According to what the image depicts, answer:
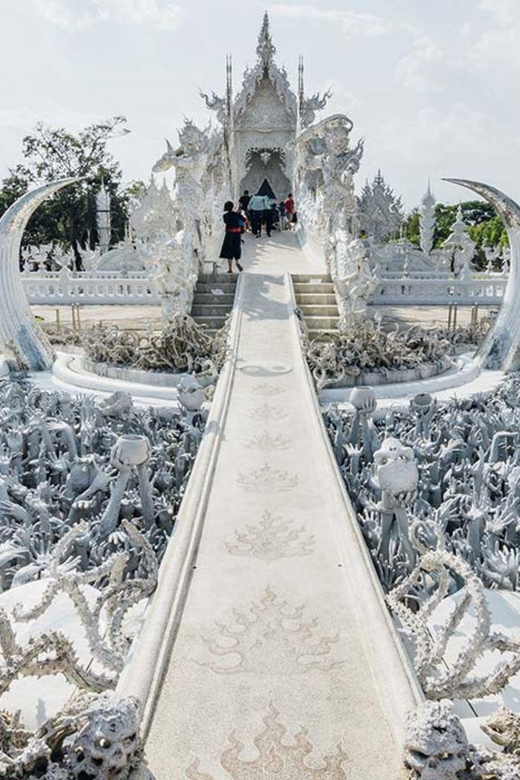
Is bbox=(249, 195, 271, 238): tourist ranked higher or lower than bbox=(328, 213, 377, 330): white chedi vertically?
Result: higher

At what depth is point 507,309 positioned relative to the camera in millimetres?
7520

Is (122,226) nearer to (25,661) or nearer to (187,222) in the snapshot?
(187,222)

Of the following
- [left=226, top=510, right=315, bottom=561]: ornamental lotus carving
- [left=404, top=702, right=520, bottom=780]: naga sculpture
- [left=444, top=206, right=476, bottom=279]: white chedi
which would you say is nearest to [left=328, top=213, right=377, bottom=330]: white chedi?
[left=226, top=510, right=315, bottom=561]: ornamental lotus carving

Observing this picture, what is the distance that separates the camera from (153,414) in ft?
19.0

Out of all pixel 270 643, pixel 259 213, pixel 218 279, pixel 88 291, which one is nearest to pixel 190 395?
pixel 270 643

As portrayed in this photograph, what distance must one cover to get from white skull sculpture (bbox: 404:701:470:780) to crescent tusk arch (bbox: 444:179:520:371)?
6302mm

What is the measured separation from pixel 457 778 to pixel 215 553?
1691 mm

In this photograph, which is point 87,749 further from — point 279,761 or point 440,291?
point 440,291

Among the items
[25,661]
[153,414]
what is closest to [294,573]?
[25,661]

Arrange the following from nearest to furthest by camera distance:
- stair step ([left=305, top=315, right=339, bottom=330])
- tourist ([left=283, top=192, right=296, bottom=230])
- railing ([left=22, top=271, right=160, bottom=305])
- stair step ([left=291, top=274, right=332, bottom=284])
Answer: stair step ([left=305, top=315, right=339, bottom=330])
stair step ([left=291, top=274, right=332, bottom=284])
railing ([left=22, top=271, right=160, bottom=305])
tourist ([left=283, top=192, right=296, bottom=230])

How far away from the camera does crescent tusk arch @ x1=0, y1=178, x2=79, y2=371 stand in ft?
24.6

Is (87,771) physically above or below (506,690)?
above

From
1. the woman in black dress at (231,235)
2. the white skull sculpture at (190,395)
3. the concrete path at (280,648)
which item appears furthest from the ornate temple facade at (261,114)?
the concrete path at (280,648)

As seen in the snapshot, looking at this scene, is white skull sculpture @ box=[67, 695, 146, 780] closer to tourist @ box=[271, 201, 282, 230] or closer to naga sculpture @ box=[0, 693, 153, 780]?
naga sculpture @ box=[0, 693, 153, 780]
